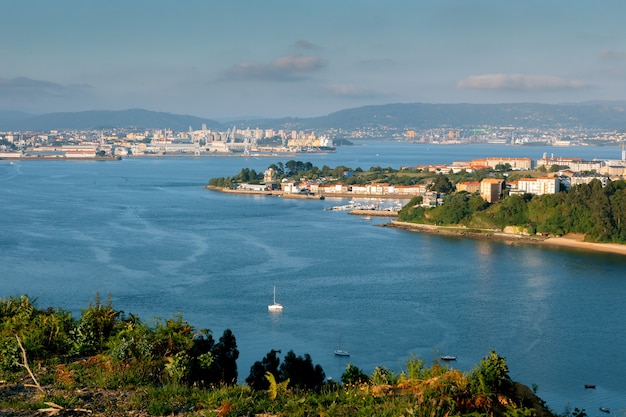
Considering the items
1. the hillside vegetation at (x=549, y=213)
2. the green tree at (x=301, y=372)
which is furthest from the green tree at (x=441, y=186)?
the green tree at (x=301, y=372)

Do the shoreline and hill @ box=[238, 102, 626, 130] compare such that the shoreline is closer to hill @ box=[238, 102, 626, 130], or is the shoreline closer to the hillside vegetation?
the hillside vegetation

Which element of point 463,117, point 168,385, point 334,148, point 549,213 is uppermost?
point 463,117

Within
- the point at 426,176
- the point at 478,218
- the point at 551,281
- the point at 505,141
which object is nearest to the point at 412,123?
the point at 505,141

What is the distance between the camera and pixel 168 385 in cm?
184


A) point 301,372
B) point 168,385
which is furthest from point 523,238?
point 168,385

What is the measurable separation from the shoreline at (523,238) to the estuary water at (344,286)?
16.5 inches

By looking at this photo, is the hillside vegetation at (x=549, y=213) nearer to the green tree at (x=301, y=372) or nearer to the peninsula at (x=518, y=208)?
the peninsula at (x=518, y=208)

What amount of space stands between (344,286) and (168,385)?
19.4 feet

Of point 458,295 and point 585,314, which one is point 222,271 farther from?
point 585,314

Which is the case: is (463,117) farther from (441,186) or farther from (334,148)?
(441,186)

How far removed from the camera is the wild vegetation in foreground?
5.37 feet

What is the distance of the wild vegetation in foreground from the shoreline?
31.4 ft

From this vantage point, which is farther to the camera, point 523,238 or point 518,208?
point 518,208

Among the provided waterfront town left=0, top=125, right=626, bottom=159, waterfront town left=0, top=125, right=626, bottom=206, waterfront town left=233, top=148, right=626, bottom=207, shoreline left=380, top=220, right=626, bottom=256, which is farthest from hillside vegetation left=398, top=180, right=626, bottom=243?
waterfront town left=0, top=125, right=626, bottom=159
